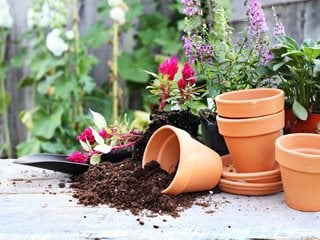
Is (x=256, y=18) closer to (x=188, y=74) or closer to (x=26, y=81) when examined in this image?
(x=188, y=74)

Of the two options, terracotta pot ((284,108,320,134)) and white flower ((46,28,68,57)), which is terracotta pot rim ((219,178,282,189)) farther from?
white flower ((46,28,68,57))

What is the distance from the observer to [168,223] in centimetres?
79

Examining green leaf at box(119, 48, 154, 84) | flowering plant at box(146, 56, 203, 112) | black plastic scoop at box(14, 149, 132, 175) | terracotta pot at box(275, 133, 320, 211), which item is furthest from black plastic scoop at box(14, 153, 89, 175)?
green leaf at box(119, 48, 154, 84)

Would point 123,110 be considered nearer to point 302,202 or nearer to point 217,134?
point 217,134

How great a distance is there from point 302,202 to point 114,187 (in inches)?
14.0

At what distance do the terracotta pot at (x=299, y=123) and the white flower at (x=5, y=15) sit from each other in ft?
5.86

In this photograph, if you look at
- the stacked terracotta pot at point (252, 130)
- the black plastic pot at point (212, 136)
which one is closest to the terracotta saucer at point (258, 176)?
the stacked terracotta pot at point (252, 130)

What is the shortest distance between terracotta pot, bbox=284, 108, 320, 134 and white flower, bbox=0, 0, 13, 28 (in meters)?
1.79

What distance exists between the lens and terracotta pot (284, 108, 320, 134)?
965 mm

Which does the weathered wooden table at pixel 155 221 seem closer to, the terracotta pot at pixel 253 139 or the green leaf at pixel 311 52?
the terracotta pot at pixel 253 139

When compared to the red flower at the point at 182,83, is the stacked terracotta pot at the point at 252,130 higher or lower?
lower

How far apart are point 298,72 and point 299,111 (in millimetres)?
79

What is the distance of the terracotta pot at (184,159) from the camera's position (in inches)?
34.2

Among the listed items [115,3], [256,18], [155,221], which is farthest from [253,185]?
[115,3]
